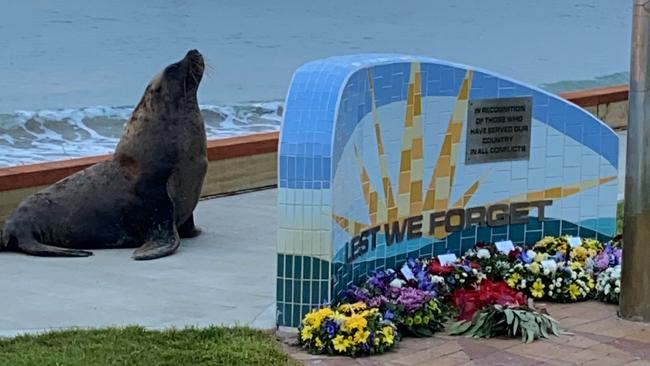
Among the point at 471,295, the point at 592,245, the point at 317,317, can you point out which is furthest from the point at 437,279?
the point at 592,245

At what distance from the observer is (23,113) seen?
22891 millimetres

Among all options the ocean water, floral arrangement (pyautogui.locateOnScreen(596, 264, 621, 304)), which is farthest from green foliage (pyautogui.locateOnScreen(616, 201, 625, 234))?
the ocean water

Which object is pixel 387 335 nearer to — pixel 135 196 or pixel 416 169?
pixel 416 169

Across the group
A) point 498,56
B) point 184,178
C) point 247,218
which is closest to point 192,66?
point 184,178

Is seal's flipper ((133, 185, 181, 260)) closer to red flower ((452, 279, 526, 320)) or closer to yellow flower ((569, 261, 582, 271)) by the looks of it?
red flower ((452, 279, 526, 320))

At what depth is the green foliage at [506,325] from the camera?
21.1 feet

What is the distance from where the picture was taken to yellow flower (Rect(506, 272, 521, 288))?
7123mm

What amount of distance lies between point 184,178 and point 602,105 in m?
7.47

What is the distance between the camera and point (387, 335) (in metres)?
6.14

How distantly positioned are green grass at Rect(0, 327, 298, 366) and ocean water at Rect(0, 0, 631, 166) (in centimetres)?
1033

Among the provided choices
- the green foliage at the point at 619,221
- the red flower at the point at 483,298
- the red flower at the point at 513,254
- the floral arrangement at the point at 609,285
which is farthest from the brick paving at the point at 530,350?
the green foliage at the point at 619,221

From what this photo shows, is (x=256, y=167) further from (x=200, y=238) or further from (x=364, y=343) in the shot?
(x=364, y=343)

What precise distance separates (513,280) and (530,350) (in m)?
0.97

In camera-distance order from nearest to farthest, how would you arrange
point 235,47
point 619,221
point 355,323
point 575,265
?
point 355,323 → point 575,265 → point 619,221 → point 235,47
